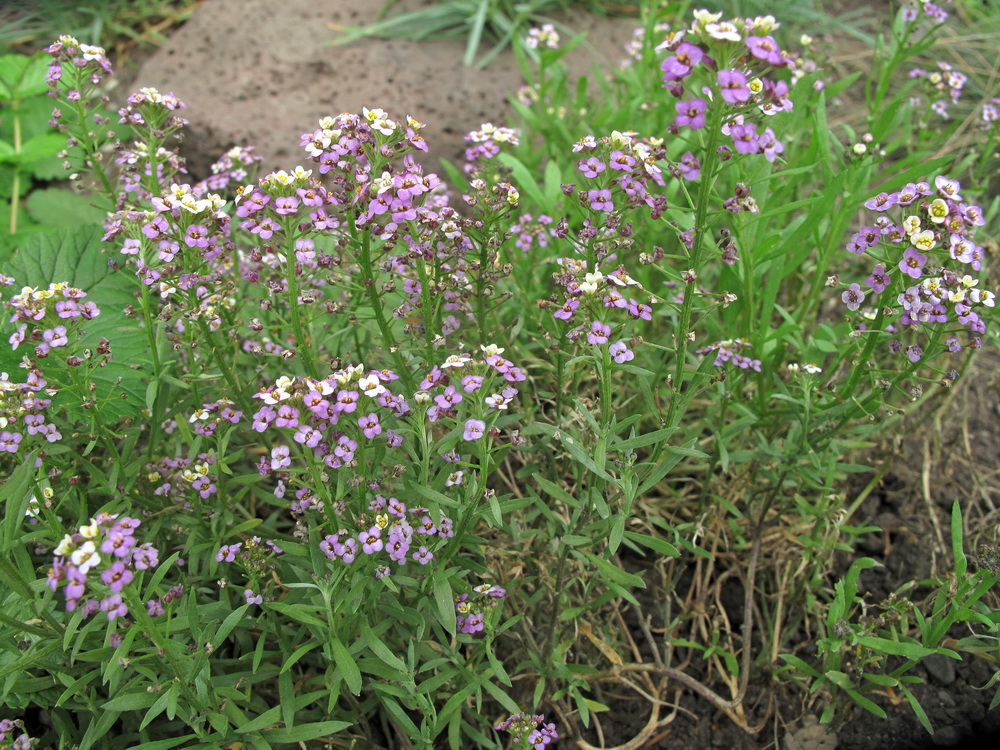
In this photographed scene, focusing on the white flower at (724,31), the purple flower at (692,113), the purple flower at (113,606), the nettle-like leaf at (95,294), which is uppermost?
the white flower at (724,31)

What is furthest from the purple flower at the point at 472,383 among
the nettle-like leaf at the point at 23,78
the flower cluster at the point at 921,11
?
the nettle-like leaf at the point at 23,78

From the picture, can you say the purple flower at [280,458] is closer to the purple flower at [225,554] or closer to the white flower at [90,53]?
the purple flower at [225,554]

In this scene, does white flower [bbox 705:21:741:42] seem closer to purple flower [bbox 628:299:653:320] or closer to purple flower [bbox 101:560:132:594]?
purple flower [bbox 628:299:653:320]

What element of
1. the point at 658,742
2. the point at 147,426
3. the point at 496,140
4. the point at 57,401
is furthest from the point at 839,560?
the point at 57,401

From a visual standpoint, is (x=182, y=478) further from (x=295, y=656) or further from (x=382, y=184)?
(x=382, y=184)

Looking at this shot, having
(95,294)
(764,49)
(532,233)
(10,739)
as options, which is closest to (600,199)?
(764,49)

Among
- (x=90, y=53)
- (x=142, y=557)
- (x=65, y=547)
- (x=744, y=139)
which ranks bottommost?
(x=142, y=557)

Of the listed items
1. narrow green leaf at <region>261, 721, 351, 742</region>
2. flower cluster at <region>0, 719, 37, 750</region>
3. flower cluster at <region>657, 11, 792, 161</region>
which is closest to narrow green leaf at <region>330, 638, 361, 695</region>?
narrow green leaf at <region>261, 721, 351, 742</region>
